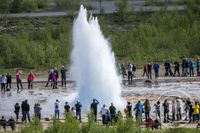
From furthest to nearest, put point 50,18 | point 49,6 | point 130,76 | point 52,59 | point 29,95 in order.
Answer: point 49,6 < point 50,18 < point 52,59 < point 130,76 < point 29,95

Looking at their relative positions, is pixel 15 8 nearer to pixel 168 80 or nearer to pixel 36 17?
pixel 36 17

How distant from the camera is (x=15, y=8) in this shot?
3327 inches

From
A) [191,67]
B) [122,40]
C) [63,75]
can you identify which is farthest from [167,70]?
[122,40]

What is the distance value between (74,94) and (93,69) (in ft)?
6.62

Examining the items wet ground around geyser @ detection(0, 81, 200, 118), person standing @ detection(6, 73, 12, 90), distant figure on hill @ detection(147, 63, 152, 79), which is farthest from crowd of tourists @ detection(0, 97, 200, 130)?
distant figure on hill @ detection(147, 63, 152, 79)

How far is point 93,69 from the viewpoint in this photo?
43.5 meters

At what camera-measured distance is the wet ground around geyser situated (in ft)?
140

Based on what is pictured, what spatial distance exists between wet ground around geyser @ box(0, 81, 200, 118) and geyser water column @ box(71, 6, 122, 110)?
3.69ft

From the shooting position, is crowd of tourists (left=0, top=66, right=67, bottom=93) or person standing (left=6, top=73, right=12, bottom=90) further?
person standing (left=6, top=73, right=12, bottom=90)

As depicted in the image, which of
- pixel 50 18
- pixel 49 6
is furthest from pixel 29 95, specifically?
pixel 49 6

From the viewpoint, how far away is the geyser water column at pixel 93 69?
41906 millimetres

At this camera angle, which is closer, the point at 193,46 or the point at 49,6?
the point at 193,46

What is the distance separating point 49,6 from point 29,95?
1820 inches

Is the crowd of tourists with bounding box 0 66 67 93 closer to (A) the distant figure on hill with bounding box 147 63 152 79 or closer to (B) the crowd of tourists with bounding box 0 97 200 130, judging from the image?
(A) the distant figure on hill with bounding box 147 63 152 79
